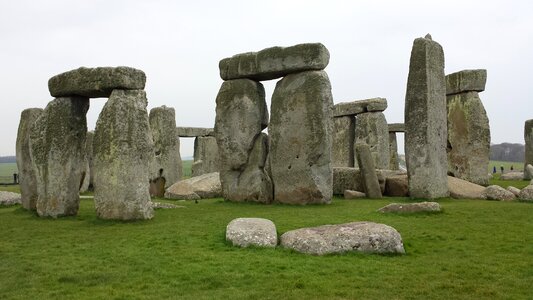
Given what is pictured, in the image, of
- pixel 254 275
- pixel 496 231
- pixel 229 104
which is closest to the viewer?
pixel 254 275

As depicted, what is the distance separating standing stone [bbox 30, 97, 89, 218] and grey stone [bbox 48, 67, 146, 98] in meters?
0.39

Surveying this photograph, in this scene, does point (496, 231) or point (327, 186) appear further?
point (327, 186)

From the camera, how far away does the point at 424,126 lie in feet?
42.2

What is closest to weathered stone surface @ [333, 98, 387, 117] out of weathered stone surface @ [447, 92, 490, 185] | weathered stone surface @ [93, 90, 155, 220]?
weathered stone surface @ [447, 92, 490, 185]

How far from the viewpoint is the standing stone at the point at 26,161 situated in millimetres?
12266

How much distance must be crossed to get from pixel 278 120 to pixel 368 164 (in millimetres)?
3033

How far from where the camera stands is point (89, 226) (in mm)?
9359

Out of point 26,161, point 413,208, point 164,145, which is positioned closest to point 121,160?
point 26,161

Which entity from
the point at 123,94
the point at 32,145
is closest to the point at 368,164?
the point at 123,94

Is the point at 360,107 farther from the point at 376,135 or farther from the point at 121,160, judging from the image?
the point at 121,160

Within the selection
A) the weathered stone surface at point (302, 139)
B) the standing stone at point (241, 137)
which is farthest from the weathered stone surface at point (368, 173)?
the standing stone at point (241, 137)

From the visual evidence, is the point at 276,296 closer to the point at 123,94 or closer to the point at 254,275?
the point at 254,275

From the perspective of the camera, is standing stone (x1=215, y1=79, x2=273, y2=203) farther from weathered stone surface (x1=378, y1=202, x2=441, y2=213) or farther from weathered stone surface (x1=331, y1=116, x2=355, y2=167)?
weathered stone surface (x1=331, y1=116, x2=355, y2=167)

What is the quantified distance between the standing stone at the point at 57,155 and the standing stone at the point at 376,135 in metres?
13.9
